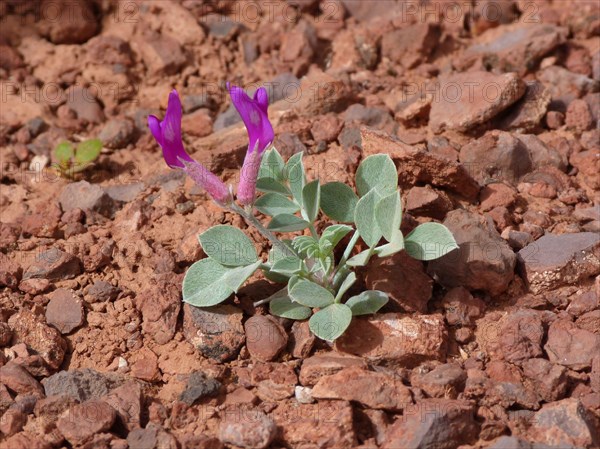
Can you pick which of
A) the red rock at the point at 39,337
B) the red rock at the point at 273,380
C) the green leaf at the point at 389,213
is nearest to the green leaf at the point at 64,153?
the red rock at the point at 39,337

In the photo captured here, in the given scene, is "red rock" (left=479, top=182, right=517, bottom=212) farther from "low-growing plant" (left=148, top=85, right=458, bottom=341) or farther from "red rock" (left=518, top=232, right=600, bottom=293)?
"low-growing plant" (left=148, top=85, right=458, bottom=341)

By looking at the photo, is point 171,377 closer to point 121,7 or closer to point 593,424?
point 593,424

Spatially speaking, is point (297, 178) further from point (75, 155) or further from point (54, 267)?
point (75, 155)

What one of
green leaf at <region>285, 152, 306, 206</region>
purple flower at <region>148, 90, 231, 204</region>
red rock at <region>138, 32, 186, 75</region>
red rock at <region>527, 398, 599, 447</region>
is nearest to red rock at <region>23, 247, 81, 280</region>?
purple flower at <region>148, 90, 231, 204</region>

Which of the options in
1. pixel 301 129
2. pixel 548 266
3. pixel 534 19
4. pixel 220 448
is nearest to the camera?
pixel 220 448

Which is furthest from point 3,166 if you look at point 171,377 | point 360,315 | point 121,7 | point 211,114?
point 360,315

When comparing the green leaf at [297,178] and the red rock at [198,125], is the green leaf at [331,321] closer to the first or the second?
the green leaf at [297,178]

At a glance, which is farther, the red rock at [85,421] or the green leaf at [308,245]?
the green leaf at [308,245]
